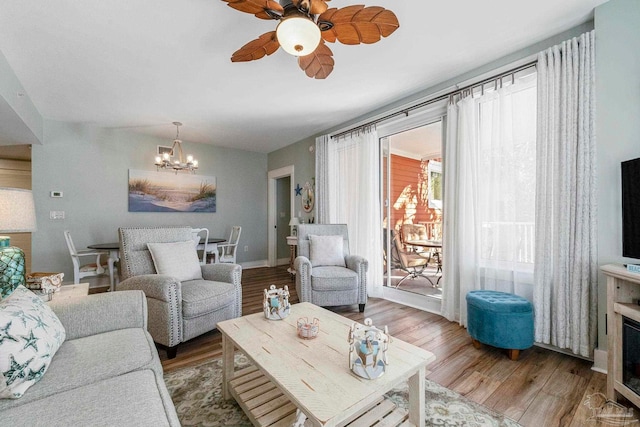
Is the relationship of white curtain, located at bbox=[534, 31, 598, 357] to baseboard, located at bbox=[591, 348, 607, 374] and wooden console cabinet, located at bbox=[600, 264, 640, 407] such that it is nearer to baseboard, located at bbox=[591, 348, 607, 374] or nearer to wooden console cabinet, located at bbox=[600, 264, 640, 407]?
baseboard, located at bbox=[591, 348, 607, 374]

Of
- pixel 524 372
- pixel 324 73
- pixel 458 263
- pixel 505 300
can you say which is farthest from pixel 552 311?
pixel 324 73

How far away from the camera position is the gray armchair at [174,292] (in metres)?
2.08

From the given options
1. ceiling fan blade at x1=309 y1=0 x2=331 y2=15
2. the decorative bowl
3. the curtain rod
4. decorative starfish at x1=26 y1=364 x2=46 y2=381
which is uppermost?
the curtain rod

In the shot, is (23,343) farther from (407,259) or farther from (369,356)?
(407,259)

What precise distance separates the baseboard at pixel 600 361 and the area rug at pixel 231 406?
1013 millimetres

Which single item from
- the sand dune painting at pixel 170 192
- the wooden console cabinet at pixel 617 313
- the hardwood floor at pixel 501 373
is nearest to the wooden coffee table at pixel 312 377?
the hardwood floor at pixel 501 373

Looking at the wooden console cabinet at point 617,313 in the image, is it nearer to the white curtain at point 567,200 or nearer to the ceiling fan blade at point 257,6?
the white curtain at point 567,200

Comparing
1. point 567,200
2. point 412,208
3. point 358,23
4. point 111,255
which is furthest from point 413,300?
point 111,255

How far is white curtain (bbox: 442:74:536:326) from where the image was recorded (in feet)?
7.70

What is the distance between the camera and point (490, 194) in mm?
2525

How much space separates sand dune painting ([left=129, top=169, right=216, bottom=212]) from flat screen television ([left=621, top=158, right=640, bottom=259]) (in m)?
5.55

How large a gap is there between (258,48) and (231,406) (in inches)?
88.6

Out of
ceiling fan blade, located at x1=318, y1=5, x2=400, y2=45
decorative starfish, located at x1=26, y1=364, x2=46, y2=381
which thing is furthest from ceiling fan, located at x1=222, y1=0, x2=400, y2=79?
decorative starfish, located at x1=26, y1=364, x2=46, y2=381

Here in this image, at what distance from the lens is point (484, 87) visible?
102 inches
